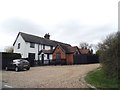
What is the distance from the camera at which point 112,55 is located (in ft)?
30.2

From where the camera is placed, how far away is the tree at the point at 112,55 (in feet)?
28.9

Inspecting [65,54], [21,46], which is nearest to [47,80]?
[65,54]

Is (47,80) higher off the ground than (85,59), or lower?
lower

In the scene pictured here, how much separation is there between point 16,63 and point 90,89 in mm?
13346

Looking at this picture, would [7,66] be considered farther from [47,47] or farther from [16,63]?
[47,47]

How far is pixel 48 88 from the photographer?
27.5 ft

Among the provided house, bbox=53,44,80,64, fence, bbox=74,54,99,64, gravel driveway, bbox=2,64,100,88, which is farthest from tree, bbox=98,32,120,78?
house, bbox=53,44,80,64

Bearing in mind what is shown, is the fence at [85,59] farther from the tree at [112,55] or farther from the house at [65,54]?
the tree at [112,55]

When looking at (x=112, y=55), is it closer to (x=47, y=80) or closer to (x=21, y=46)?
(x=47, y=80)

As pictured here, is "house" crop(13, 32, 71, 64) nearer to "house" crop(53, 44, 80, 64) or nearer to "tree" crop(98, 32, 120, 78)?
"house" crop(53, 44, 80, 64)

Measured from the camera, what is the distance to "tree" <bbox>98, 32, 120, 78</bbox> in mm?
8820

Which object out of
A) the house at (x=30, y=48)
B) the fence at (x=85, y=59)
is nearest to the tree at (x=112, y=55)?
the fence at (x=85, y=59)

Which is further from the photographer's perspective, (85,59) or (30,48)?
(30,48)

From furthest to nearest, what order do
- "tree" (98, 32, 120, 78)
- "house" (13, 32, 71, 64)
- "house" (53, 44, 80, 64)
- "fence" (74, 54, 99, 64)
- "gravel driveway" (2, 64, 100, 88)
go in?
1. "house" (13, 32, 71, 64)
2. "house" (53, 44, 80, 64)
3. "fence" (74, 54, 99, 64)
4. "gravel driveway" (2, 64, 100, 88)
5. "tree" (98, 32, 120, 78)
